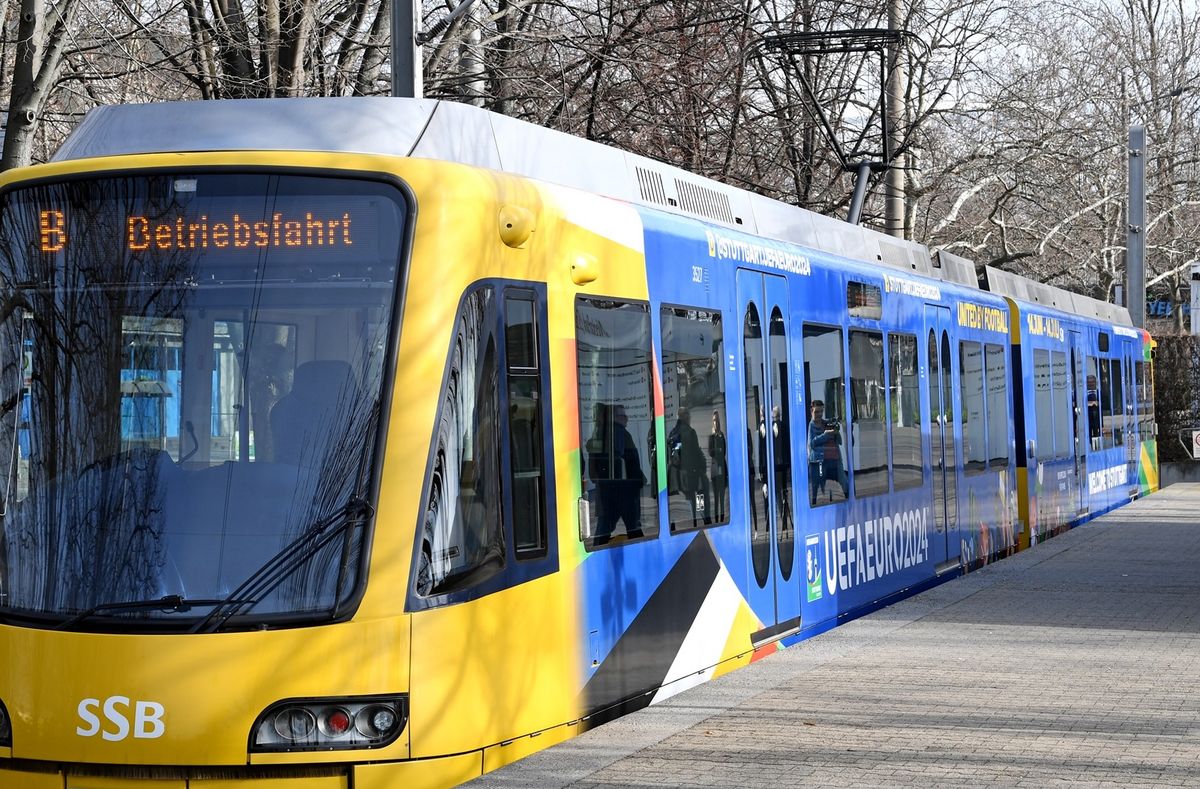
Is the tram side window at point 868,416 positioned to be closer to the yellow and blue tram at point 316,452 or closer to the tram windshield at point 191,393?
the yellow and blue tram at point 316,452

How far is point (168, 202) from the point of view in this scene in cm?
703

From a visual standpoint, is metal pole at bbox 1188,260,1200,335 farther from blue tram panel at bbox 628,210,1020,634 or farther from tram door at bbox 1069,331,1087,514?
blue tram panel at bbox 628,210,1020,634

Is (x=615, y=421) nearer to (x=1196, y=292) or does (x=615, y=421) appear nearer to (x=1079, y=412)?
(x=1079, y=412)

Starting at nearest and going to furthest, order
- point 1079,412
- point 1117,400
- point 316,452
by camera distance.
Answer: point 316,452
point 1079,412
point 1117,400

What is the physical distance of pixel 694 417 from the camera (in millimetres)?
9484

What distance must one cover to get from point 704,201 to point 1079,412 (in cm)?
1380

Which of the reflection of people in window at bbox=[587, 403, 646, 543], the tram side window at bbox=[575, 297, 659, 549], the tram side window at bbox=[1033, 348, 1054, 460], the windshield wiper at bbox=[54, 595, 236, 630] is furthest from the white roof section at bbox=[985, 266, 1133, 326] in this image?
the windshield wiper at bbox=[54, 595, 236, 630]

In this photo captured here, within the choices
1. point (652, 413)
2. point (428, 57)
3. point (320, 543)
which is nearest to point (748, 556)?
point (652, 413)

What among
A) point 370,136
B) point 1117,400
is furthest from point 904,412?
point 1117,400

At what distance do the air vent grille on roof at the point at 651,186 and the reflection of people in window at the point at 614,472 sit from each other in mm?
1609

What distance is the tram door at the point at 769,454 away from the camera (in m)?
10.4

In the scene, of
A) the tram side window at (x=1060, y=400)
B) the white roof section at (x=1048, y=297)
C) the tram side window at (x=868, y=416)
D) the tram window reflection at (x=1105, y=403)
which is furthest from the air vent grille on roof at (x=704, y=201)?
the tram window reflection at (x=1105, y=403)

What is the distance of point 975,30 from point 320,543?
2287cm

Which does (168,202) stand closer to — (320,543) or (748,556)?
(320,543)
